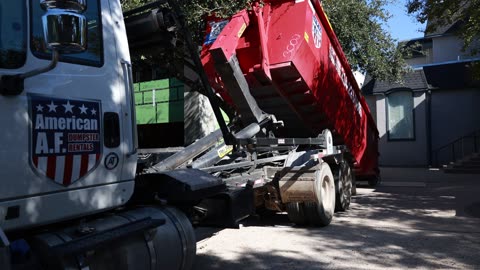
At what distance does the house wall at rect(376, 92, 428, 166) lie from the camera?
864 inches

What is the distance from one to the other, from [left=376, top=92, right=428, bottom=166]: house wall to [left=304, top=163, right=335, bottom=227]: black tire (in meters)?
15.6

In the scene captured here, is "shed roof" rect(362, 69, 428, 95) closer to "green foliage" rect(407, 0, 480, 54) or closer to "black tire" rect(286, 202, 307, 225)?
"green foliage" rect(407, 0, 480, 54)

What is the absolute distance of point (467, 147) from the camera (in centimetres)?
2120

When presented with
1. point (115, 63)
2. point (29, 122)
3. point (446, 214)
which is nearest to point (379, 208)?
point (446, 214)

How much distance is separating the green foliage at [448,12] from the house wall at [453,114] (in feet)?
32.4

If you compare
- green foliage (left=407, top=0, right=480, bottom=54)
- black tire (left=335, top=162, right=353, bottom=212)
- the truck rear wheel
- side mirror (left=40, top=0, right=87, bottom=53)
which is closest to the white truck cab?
side mirror (left=40, top=0, right=87, bottom=53)

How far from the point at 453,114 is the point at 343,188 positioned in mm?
14964

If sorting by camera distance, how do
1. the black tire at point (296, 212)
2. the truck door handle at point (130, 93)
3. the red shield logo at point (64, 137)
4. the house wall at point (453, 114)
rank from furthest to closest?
the house wall at point (453, 114), the black tire at point (296, 212), the truck door handle at point (130, 93), the red shield logo at point (64, 137)

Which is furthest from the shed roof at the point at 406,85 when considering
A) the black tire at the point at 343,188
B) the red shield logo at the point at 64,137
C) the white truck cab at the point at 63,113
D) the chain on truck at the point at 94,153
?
the red shield logo at the point at 64,137

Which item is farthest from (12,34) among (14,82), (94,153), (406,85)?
(406,85)

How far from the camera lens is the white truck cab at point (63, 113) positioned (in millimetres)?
2727

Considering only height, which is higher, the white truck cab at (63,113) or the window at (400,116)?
the window at (400,116)

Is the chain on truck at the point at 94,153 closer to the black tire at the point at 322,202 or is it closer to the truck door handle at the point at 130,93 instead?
the truck door handle at the point at 130,93

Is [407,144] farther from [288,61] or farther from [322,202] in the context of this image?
[288,61]
